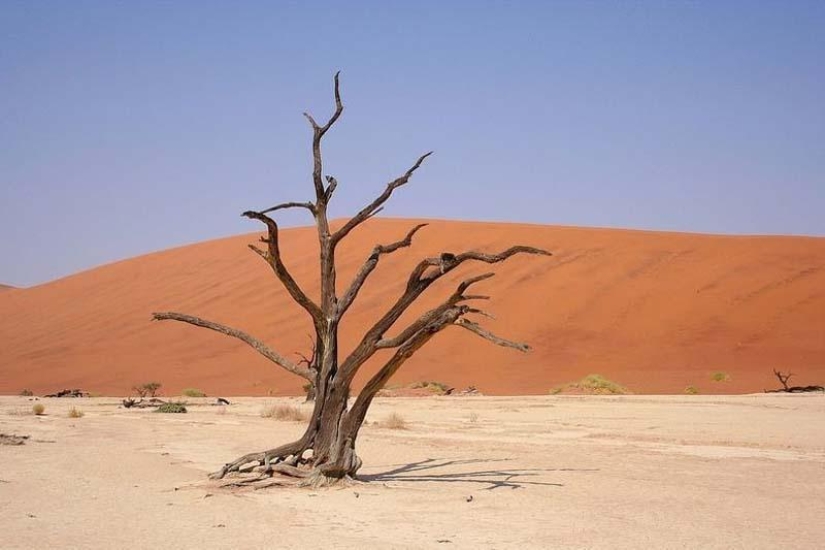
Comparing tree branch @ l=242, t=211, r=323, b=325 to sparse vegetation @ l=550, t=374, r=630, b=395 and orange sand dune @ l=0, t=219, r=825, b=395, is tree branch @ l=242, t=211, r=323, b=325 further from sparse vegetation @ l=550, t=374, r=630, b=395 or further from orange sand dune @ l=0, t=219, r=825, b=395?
orange sand dune @ l=0, t=219, r=825, b=395

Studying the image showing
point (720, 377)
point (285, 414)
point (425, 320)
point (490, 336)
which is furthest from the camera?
point (720, 377)

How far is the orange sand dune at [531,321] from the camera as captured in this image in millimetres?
34250

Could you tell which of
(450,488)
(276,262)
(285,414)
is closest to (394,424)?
(285,414)

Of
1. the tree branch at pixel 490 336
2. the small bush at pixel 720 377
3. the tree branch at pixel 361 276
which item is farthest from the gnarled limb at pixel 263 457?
the small bush at pixel 720 377

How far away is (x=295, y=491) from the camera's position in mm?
9523

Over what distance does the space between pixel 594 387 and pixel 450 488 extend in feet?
65.4

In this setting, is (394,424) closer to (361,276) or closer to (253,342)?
(253,342)

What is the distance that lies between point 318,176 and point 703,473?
608cm

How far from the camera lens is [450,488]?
9.95 metres

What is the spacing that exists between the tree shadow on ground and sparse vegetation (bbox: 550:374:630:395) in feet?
56.4

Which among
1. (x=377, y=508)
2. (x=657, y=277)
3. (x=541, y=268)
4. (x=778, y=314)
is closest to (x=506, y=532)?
(x=377, y=508)

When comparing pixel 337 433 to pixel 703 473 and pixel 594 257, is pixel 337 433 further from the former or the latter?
pixel 594 257

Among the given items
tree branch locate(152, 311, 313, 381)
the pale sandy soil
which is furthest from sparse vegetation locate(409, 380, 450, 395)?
tree branch locate(152, 311, 313, 381)

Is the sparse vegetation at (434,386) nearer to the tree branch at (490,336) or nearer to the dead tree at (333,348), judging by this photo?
the dead tree at (333,348)
